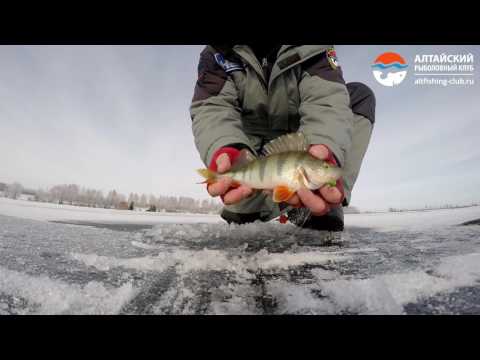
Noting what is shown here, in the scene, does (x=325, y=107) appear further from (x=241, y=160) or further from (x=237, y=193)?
(x=237, y=193)

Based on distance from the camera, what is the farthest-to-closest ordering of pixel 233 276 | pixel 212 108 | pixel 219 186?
pixel 212 108
pixel 219 186
pixel 233 276

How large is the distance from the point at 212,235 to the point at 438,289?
58.6 inches

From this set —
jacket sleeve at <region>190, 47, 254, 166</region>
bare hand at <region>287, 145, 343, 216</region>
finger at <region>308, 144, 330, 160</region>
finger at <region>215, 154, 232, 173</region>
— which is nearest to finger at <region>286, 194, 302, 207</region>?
bare hand at <region>287, 145, 343, 216</region>

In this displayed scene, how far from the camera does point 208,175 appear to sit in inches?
58.2

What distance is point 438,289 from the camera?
1027 millimetres

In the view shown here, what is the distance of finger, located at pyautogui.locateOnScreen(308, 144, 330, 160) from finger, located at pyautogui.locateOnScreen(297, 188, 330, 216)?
0.70 ft

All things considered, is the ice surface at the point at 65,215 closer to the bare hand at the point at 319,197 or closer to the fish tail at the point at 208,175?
the fish tail at the point at 208,175

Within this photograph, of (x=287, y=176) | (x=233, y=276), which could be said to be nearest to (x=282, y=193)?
(x=287, y=176)

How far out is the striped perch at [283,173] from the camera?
1.38 m

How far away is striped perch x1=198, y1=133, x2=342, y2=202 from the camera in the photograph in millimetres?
1375

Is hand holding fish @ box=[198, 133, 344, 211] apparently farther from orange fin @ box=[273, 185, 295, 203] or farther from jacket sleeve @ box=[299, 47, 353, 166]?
jacket sleeve @ box=[299, 47, 353, 166]

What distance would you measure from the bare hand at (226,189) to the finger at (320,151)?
0.39m

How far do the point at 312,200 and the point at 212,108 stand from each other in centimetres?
118
